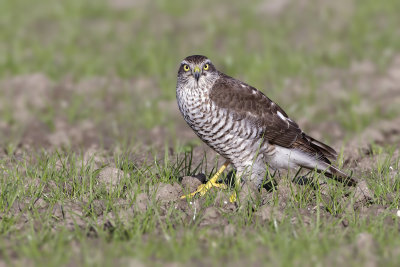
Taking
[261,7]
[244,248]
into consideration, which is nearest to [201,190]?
[244,248]

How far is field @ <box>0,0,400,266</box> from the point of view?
17.1 feet

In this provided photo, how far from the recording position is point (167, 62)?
12.7m

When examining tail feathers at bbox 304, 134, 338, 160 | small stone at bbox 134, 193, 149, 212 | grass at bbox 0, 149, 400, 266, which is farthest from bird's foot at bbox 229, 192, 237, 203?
tail feathers at bbox 304, 134, 338, 160

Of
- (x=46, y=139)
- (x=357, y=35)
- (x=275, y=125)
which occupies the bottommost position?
(x=46, y=139)

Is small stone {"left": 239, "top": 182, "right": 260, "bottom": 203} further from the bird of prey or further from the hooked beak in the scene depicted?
the hooked beak

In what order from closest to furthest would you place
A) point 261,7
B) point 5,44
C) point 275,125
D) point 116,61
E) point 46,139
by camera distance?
point 275,125
point 46,139
point 116,61
point 5,44
point 261,7

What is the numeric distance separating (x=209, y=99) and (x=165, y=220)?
1.35 m

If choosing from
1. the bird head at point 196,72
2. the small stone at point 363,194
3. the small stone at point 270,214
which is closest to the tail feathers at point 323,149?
the small stone at point 363,194

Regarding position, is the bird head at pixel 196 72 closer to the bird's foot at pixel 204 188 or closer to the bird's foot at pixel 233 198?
the bird's foot at pixel 204 188

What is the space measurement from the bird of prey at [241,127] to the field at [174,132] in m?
0.22

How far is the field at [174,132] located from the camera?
17.1 feet

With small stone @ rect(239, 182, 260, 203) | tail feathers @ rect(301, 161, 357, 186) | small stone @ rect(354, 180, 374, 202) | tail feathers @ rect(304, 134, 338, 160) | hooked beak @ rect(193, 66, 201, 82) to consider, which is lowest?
small stone @ rect(239, 182, 260, 203)

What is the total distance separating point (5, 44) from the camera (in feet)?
44.9

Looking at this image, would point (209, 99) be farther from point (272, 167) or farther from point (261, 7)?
point (261, 7)
